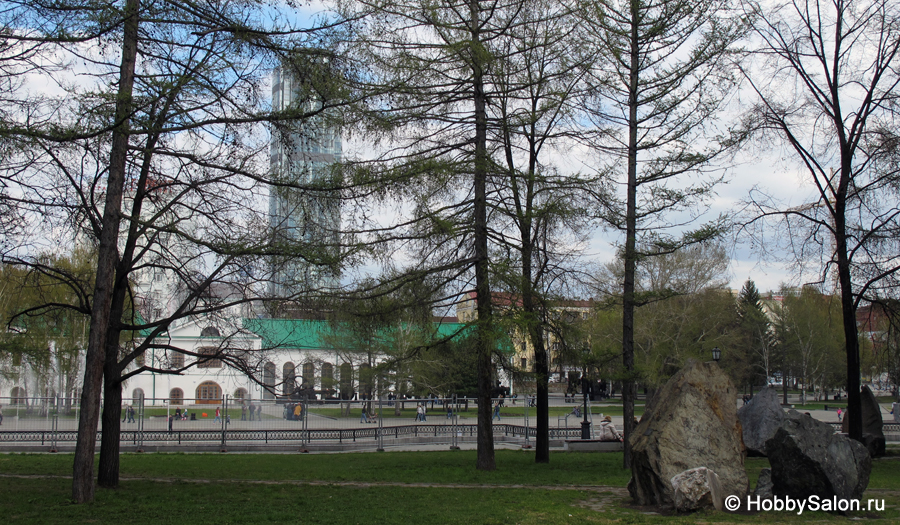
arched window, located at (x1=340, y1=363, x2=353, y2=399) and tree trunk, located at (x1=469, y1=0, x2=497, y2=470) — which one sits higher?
tree trunk, located at (x1=469, y1=0, x2=497, y2=470)

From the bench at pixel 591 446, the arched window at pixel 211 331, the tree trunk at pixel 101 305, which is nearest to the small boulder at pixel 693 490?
the tree trunk at pixel 101 305

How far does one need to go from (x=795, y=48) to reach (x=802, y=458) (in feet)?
37.9

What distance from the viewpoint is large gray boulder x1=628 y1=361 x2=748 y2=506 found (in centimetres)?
940

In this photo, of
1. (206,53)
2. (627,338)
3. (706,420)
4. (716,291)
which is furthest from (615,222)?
(716,291)

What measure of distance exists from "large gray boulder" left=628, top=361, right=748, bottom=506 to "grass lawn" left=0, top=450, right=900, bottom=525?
1.55 ft

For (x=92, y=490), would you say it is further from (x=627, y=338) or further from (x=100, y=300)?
(x=627, y=338)

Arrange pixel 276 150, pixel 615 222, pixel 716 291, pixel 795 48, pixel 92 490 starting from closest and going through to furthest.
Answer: pixel 92 490 → pixel 276 150 → pixel 615 222 → pixel 795 48 → pixel 716 291

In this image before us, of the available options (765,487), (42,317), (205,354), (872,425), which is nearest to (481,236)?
(205,354)

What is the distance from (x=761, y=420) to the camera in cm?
1770

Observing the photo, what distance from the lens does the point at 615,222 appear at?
49.6 feet

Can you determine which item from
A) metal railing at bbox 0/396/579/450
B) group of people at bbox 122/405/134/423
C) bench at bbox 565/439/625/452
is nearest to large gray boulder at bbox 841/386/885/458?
bench at bbox 565/439/625/452

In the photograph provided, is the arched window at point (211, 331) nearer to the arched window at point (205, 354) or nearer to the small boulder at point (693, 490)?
the arched window at point (205, 354)

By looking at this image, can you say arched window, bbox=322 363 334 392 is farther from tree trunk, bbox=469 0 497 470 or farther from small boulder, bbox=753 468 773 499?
small boulder, bbox=753 468 773 499

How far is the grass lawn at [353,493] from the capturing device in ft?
27.8
